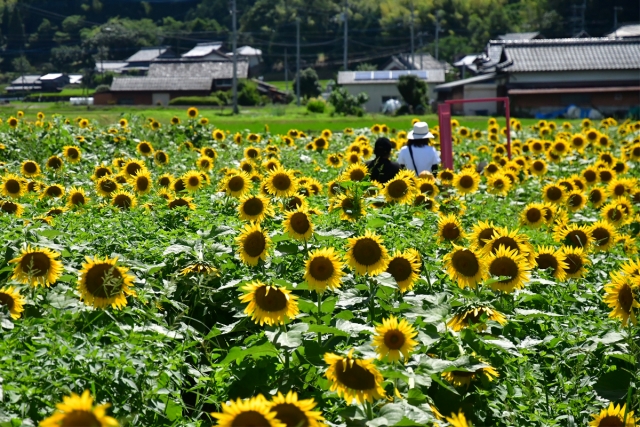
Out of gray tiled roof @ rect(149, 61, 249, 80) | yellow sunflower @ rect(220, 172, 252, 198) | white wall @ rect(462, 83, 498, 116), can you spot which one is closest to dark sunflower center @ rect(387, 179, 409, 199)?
yellow sunflower @ rect(220, 172, 252, 198)

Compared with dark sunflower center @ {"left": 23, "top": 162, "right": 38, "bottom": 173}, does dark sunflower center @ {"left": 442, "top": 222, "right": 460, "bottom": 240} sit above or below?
above

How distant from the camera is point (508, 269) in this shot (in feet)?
12.9

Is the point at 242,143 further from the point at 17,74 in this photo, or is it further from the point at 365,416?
the point at 17,74

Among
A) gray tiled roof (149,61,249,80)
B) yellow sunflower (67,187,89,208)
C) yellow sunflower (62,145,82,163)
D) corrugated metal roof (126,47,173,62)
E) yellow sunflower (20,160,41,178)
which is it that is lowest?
gray tiled roof (149,61,249,80)

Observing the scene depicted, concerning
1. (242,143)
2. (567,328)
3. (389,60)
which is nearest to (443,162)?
(242,143)

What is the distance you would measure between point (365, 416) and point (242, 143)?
34.6 feet

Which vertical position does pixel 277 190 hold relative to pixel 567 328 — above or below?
above

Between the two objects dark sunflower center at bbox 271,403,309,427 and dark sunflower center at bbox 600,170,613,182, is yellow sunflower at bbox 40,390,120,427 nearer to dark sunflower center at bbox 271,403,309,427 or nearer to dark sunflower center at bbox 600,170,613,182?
dark sunflower center at bbox 271,403,309,427

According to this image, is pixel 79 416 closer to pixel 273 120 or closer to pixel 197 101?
pixel 273 120

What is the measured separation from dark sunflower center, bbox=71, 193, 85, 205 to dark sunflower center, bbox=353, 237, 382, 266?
275cm

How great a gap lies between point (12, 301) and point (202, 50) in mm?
82064

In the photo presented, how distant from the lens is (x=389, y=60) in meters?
81.9

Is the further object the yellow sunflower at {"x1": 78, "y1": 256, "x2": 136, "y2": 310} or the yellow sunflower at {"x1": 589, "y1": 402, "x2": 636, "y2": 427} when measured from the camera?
the yellow sunflower at {"x1": 78, "y1": 256, "x2": 136, "y2": 310}

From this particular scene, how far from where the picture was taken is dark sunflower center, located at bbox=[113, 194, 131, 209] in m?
5.81
